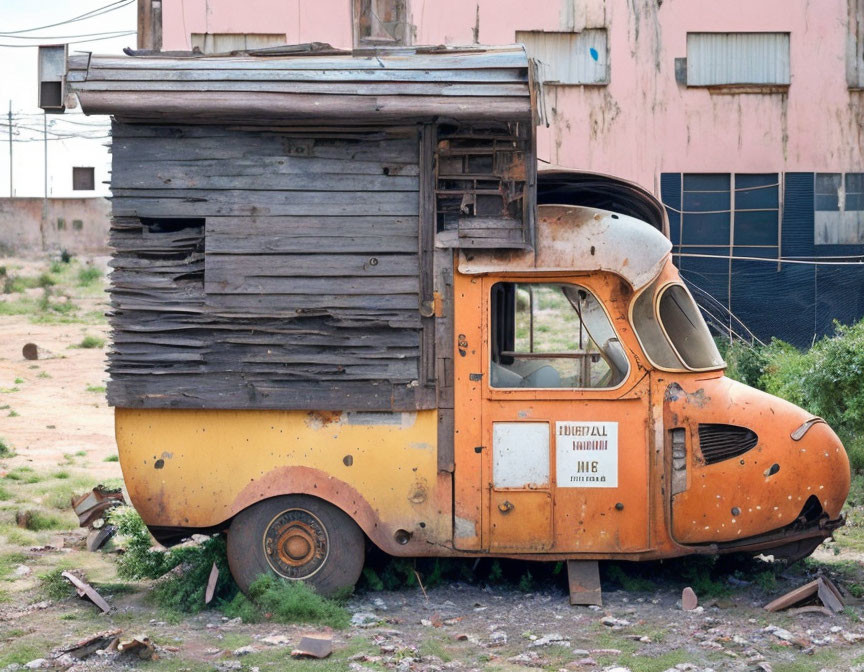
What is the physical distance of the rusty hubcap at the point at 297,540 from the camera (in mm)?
6602

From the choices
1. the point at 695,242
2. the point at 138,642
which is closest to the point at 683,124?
the point at 695,242

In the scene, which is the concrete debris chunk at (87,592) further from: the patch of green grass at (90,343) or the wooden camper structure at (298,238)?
the patch of green grass at (90,343)

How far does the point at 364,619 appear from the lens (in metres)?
6.31

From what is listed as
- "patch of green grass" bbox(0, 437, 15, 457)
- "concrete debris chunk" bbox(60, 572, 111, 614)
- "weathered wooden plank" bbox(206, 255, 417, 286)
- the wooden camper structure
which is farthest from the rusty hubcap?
"patch of green grass" bbox(0, 437, 15, 457)

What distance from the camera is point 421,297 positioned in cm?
652

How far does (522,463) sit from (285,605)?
64.5 inches

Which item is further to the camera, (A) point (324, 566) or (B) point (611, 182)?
(B) point (611, 182)

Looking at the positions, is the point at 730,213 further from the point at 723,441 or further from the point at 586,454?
the point at 586,454

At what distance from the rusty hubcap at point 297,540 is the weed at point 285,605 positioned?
11 centimetres

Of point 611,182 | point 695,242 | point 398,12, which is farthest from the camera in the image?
point 695,242

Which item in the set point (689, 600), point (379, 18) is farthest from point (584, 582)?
point (379, 18)

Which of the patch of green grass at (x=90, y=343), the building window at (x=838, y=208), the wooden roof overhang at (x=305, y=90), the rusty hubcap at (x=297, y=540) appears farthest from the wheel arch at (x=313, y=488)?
the patch of green grass at (x=90, y=343)

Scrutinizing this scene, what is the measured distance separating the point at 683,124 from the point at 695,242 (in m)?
1.90

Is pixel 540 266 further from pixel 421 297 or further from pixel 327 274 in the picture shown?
pixel 327 274
